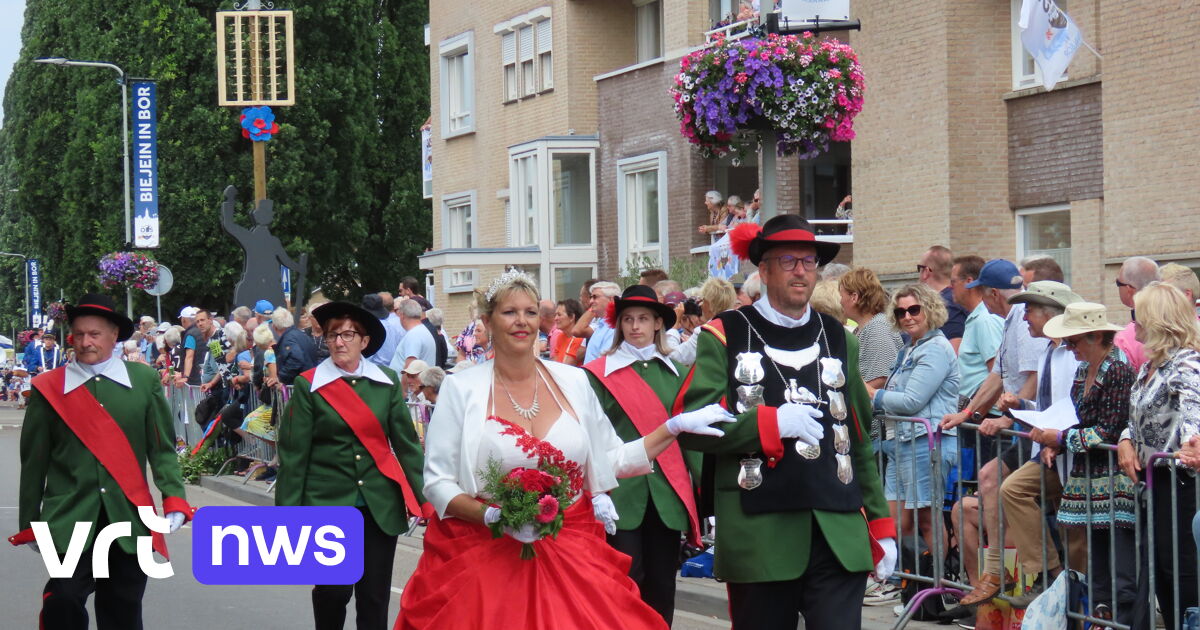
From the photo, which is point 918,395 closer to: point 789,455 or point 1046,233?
point 789,455

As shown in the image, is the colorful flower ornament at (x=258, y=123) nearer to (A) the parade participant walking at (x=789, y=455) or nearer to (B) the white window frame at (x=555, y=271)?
(B) the white window frame at (x=555, y=271)

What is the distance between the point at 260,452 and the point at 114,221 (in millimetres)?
30061

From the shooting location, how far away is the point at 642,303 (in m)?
9.04

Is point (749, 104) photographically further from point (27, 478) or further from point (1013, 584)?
point (27, 478)

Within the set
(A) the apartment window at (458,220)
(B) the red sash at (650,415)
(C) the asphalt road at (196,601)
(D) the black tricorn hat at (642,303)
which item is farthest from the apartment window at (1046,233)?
(A) the apartment window at (458,220)

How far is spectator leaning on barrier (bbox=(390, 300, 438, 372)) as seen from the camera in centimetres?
1670

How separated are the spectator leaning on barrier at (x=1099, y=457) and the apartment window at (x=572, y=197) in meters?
24.2

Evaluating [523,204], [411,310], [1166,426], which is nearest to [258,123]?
[523,204]

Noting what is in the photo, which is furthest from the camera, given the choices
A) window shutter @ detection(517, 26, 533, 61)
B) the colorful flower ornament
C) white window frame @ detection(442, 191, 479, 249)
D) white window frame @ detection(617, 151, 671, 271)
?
white window frame @ detection(442, 191, 479, 249)

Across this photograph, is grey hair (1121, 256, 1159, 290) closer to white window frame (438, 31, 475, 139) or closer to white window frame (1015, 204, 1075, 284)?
white window frame (1015, 204, 1075, 284)

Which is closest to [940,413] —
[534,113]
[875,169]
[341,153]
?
[875,169]

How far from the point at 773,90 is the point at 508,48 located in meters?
21.5

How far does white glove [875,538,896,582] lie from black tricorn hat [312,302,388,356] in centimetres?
274

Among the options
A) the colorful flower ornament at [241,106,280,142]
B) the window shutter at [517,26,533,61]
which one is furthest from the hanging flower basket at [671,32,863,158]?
the window shutter at [517,26,533,61]
